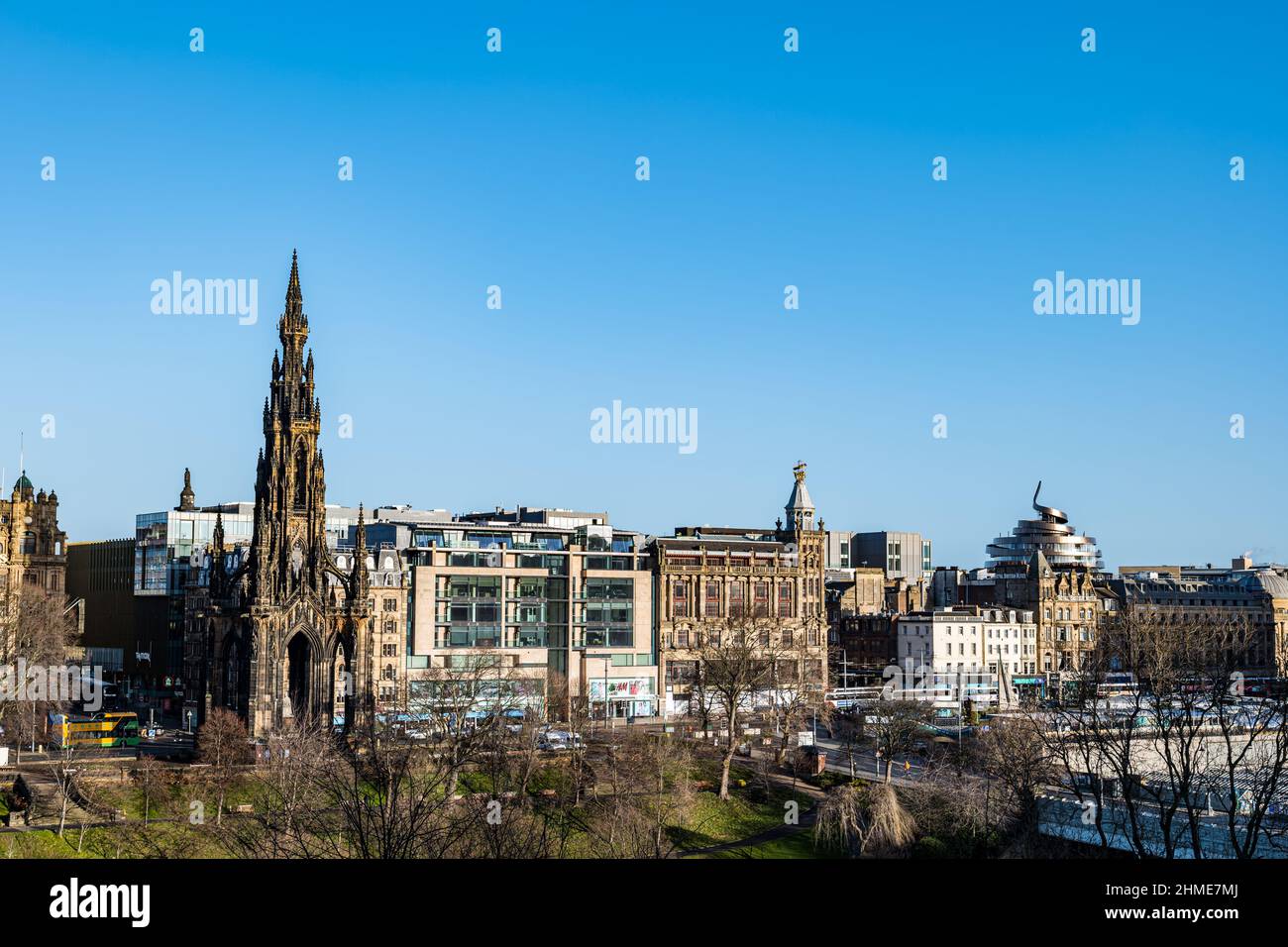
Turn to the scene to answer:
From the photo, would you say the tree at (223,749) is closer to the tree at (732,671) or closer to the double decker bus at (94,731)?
the double decker bus at (94,731)

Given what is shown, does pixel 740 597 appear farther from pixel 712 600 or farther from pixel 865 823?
pixel 865 823

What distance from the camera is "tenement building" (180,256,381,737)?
9106 cm

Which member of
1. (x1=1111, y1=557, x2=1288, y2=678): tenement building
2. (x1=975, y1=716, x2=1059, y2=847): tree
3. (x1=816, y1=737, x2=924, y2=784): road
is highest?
(x1=1111, y1=557, x2=1288, y2=678): tenement building

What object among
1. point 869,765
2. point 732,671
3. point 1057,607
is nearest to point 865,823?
point 732,671

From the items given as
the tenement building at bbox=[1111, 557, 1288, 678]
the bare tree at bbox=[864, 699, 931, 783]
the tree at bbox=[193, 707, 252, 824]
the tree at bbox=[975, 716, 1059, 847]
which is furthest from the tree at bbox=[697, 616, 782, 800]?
the tenement building at bbox=[1111, 557, 1288, 678]

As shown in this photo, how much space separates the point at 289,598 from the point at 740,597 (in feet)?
197

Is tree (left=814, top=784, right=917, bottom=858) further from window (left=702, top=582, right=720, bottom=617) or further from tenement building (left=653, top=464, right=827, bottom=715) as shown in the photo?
window (left=702, top=582, right=720, bottom=617)

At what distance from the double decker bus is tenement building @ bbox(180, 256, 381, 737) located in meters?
5.26

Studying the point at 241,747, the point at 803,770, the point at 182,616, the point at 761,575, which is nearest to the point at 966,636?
the point at 761,575

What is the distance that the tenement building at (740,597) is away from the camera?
13488 cm

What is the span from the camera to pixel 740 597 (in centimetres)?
14238

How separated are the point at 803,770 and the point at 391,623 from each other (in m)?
39.3
